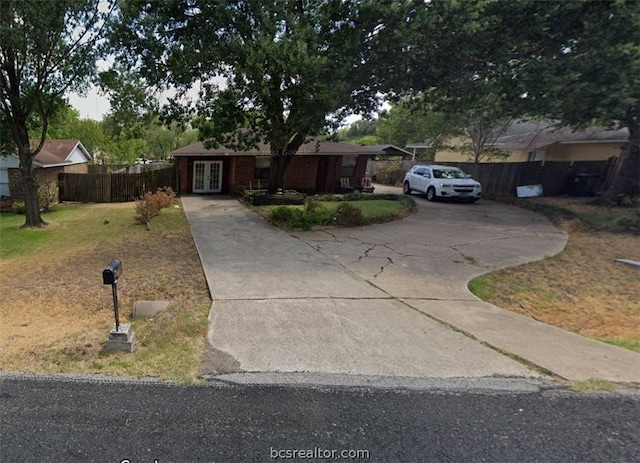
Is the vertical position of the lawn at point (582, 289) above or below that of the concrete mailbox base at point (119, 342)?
above

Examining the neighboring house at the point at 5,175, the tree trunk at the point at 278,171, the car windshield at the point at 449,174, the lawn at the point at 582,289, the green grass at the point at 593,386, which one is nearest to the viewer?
the green grass at the point at 593,386

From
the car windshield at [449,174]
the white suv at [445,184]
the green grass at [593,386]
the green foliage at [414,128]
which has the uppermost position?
the green foliage at [414,128]

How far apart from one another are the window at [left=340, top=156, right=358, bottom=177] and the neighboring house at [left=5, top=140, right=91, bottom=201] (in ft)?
46.8

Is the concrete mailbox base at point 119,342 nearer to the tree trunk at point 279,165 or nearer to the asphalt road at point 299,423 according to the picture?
the asphalt road at point 299,423

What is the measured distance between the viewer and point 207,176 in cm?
1839

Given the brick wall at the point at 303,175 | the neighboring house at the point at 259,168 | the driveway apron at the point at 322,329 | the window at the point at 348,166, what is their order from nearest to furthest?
the driveway apron at the point at 322,329 < the neighboring house at the point at 259,168 < the brick wall at the point at 303,175 < the window at the point at 348,166

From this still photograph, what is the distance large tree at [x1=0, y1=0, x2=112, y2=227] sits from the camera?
25.9 feet

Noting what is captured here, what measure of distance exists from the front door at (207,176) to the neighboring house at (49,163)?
593 cm

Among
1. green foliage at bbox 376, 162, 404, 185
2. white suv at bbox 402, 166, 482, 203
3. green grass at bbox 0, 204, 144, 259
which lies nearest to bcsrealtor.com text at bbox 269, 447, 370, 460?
green grass at bbox 0, 204, 144, 259

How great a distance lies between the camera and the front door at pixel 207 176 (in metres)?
18.2

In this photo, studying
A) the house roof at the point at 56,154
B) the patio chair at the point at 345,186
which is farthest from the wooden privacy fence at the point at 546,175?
the house roof at the point at 56,154

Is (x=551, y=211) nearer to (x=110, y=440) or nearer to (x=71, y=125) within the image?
(x=110, y=440)

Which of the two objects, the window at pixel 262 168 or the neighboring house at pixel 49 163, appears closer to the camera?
the neighboring house at pixel 49 163

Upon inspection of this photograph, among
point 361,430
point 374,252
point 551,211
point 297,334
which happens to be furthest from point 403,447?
point 551,211
